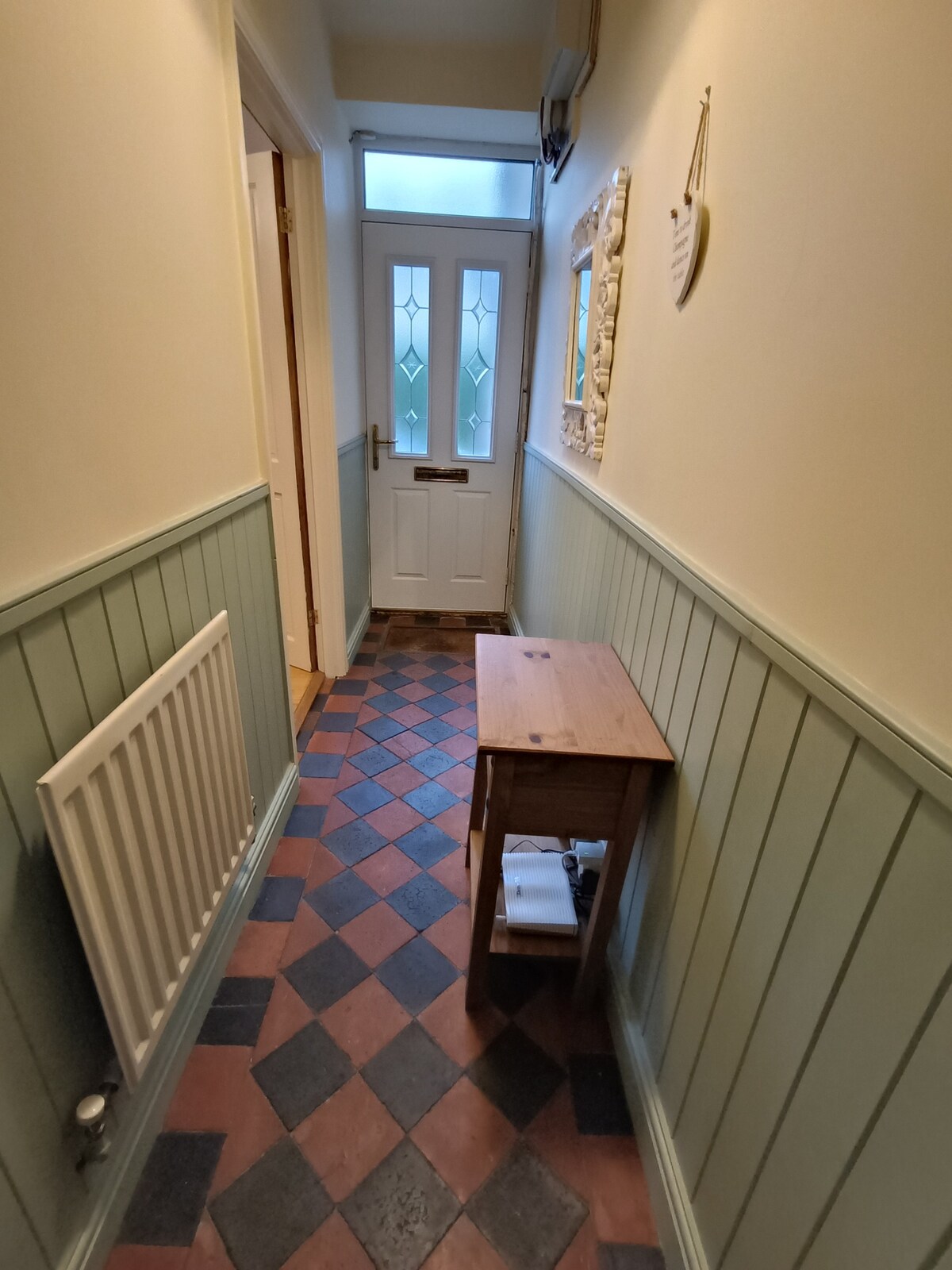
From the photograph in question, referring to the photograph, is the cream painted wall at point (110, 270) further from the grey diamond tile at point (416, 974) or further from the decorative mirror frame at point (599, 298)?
the grey diamond tile at point (416, 974)

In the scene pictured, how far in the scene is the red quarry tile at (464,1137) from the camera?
3.45 ft

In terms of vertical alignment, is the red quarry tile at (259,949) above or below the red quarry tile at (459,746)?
above

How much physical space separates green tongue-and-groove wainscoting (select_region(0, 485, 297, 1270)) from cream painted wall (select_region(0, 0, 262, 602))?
7 centimetres

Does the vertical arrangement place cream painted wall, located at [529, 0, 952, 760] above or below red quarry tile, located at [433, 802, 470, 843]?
above

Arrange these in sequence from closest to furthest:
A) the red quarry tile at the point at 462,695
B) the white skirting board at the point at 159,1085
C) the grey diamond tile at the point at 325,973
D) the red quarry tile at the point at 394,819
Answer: the white skirting board at the point at 159,1085
the grey diamond tile at the point at 325,973
the red quarry tile at the point at 394,819
the red quarry tile at the point at 462,695

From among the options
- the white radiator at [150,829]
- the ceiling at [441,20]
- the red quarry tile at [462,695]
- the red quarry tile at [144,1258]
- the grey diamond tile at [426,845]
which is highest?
the ceiling at [441,20]

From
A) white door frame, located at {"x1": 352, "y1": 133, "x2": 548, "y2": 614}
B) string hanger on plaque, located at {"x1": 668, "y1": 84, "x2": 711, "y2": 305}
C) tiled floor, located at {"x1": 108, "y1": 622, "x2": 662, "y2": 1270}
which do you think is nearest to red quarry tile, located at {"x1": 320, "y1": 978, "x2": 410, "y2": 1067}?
tiled floor, located at {"x1": 108, "y1": 622, "x2": 662, "y2": 1270}

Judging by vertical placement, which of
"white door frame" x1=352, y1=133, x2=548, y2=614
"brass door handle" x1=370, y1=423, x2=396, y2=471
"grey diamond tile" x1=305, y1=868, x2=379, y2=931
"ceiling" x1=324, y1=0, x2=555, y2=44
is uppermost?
"ceiling" x1=324, y1=0, x2=555, y2=44

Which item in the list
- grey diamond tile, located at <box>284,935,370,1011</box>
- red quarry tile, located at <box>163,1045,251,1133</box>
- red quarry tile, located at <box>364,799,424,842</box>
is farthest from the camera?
red quarry tile, located at <box>364,799,424,842</box>

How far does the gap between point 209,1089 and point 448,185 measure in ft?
11.5

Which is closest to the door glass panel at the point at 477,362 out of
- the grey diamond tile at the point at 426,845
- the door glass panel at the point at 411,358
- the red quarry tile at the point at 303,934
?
the door glass panel at the point at 411,358

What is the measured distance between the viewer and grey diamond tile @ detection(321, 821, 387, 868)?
1739 mm

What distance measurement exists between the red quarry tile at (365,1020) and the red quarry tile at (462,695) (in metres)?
1.35

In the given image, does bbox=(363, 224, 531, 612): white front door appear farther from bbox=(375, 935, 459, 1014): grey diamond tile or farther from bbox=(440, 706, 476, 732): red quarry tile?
bbox=(375, 935, 459, 1014): grey diamond tile
